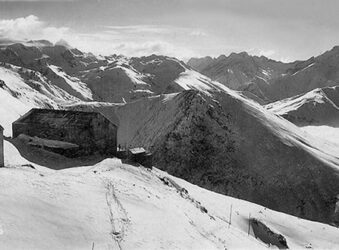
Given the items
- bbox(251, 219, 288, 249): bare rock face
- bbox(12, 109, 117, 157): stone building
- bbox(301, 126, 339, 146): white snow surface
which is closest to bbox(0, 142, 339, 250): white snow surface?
bbox(251, 219, 288, 249): bare rock face

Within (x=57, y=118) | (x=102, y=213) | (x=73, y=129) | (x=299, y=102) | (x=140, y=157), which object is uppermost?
(x=57, y=118)

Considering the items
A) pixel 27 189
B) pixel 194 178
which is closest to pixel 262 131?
pixel 194 178

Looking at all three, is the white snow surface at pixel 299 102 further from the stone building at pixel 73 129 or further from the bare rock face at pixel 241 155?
the stone building at pixel 73 129

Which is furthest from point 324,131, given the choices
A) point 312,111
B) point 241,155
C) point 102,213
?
point 102,213

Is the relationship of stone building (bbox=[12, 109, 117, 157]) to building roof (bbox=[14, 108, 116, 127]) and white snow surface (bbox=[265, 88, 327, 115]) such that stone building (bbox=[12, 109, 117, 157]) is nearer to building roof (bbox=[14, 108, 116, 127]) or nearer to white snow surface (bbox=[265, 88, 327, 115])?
building roof (bbox=[14, 108, 116, 127])

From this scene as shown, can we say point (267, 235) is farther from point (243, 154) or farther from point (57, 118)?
point (243, 154)

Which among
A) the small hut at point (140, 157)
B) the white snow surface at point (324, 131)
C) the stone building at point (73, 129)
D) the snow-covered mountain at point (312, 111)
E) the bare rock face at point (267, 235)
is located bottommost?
the white snow surface at point (324, 131)

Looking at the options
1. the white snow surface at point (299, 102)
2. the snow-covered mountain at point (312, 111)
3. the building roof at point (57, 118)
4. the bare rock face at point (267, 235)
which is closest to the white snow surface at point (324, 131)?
the snow-covered mountain at point (312, 111)
